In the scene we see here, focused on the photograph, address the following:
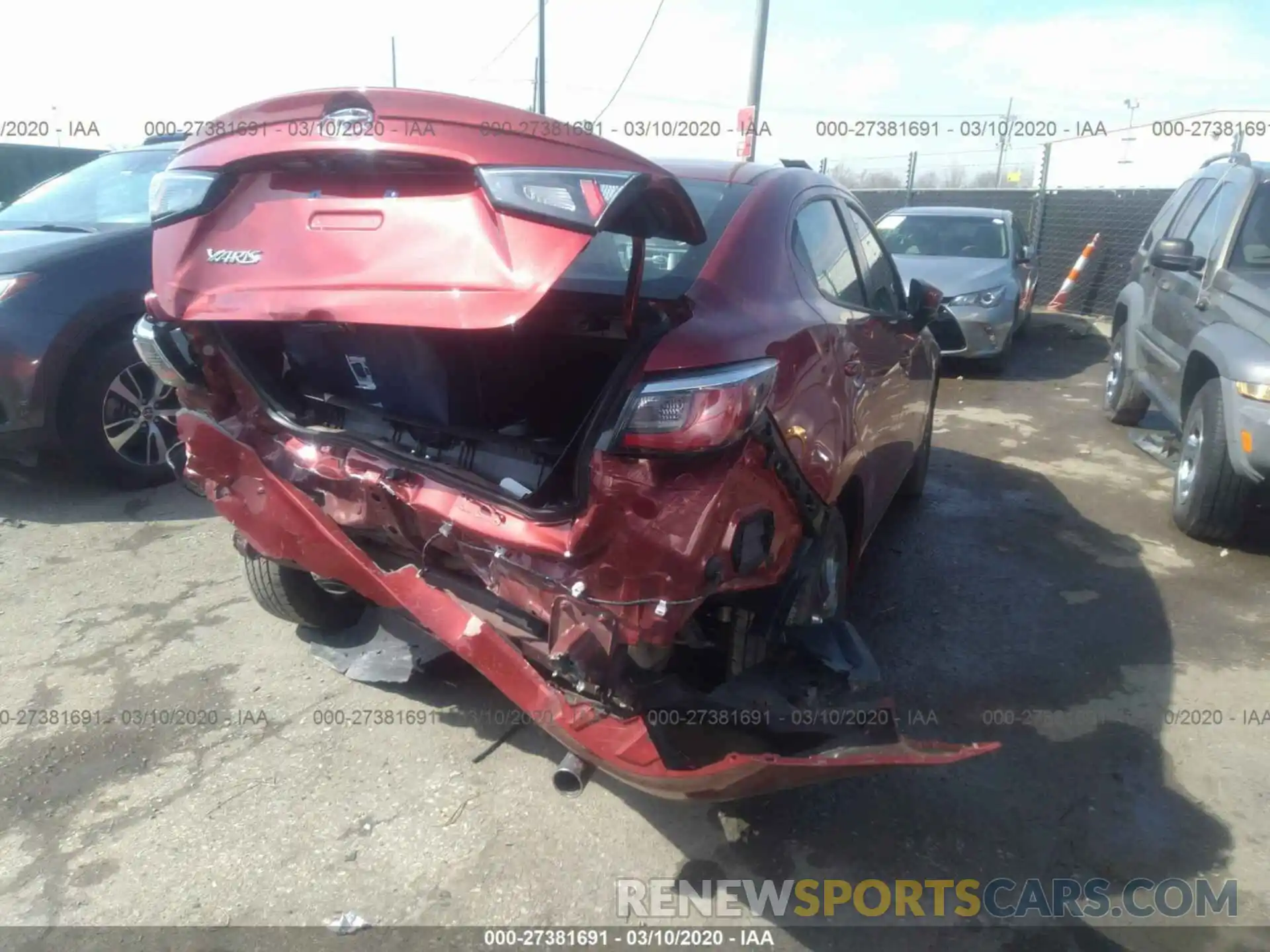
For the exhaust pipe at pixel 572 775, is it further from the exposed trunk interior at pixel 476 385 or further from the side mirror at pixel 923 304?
the side mirror at pixel 923 304

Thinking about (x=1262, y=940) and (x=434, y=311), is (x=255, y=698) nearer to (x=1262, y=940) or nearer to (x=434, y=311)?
(x=434, y=311)

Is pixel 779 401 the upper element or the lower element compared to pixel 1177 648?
upper

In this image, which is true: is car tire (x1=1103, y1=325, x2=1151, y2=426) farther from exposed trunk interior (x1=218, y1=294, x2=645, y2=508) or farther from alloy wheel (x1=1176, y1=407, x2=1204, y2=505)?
exposed trunk interior (x1=218, y1=294, x2=645, y2=508)

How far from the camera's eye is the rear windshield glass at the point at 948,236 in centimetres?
1006

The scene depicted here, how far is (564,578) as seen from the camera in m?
2.22

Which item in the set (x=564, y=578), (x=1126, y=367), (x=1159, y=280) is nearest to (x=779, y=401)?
(x=564, y=578)

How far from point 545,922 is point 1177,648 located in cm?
292

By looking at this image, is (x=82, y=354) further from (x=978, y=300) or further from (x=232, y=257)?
(x=978, y=300)

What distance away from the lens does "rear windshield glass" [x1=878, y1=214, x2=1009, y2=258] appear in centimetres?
1006

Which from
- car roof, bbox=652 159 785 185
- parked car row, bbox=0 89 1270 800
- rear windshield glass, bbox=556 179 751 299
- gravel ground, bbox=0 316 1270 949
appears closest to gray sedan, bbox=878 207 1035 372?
gravel ground, bbox=0 316 1270 949

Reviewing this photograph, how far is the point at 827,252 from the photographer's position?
3.29 m

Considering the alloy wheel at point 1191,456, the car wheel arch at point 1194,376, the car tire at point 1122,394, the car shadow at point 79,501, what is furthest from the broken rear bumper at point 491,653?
the car tire at point 1122,394

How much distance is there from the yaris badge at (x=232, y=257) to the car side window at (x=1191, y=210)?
20.3 feet

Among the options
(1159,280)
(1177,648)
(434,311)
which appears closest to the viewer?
(434,311)
